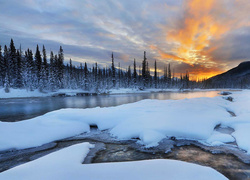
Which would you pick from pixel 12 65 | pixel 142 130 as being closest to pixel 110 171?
pixel 142 130

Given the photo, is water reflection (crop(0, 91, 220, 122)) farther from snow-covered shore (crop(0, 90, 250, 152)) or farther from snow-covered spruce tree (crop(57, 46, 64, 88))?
snow-covered spruce tree (crop(57, 46, 64, 88))

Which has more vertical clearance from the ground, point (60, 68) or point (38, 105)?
point (60, 68)

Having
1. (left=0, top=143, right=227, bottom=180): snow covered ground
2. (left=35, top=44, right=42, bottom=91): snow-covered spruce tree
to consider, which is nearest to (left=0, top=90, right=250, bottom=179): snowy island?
(left=0, top=143, right=227, bottom=180): snow covered ground

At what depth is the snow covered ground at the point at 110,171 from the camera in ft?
7.95

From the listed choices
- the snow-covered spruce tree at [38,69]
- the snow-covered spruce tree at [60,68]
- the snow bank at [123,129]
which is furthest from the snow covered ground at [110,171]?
the snow-covered spruce tree at [60,68]

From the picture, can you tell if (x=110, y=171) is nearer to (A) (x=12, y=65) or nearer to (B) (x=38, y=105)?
(B) (x=38, y=105)

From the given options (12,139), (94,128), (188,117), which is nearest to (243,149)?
(188,117)

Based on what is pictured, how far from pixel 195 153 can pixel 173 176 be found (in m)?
1.92

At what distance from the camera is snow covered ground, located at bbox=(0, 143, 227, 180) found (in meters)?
2.42

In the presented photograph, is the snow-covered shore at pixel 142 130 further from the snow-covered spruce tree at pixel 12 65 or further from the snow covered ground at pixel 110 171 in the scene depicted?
the snow-covered spruce tree at pixel 12 65

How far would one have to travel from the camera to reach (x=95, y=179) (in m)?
2.37

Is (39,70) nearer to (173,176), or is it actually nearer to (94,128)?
(94,128)

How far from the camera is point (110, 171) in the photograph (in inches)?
103

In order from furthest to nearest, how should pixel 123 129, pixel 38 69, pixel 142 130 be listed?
pixel 38 69
pixel 123 129
pixel 142 130
